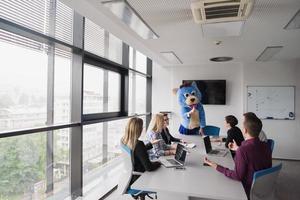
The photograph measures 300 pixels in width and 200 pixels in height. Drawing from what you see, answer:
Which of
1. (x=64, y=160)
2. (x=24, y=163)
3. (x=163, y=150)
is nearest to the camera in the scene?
(x=24, y=163)

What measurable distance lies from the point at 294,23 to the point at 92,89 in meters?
3.01

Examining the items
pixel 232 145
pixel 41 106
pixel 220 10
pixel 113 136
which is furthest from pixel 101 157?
pixel 220 10

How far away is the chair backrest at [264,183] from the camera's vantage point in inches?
77.3

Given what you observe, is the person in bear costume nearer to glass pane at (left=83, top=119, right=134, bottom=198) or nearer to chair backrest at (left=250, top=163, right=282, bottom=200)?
glass pane at (left=83, top=119, right=134, bottom=198)

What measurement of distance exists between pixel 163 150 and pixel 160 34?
5.53 ft

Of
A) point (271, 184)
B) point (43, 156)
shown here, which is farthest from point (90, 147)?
point (271, 184)

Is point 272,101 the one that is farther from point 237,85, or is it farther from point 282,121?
point 237,85

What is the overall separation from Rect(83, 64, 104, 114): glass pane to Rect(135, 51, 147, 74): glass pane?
186cm

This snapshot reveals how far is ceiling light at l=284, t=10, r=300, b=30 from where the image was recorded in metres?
2.58

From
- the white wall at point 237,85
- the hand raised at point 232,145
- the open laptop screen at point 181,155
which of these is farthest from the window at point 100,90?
the hand raised at point 232,145

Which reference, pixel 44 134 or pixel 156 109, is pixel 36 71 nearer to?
pixel 44 134

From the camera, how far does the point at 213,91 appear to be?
5992 mm

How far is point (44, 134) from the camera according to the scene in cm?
266

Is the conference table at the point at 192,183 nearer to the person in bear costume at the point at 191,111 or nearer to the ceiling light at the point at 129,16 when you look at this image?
the ceiling light at the point at 129,16
